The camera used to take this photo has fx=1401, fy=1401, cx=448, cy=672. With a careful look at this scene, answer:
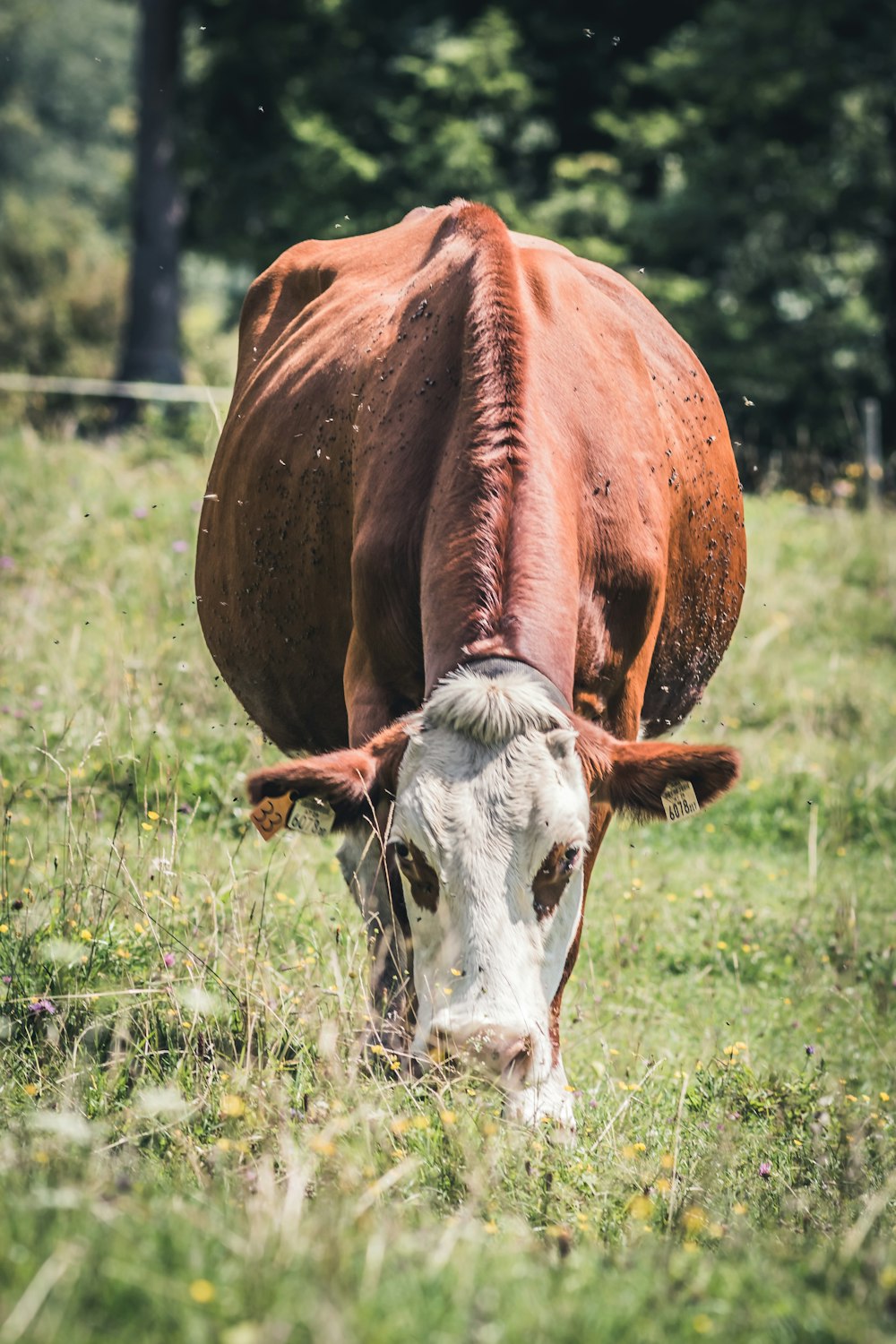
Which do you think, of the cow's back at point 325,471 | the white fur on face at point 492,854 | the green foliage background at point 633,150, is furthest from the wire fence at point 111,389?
the white fur on face at point 492,854

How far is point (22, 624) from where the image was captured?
7750mm

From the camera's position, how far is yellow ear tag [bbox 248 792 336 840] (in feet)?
10.8

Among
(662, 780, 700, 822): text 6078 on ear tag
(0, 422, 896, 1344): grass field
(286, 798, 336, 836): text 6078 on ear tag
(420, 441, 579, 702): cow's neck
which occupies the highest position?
(420, 441, 579, 702): cow's neck

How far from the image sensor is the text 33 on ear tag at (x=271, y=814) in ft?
10.8

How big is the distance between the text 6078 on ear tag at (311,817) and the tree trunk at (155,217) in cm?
1595

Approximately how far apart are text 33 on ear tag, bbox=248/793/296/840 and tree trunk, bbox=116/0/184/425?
630 inches

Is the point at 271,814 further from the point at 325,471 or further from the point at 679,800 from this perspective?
the point at 325,471

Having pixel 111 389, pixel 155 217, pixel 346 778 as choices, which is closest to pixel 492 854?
pixel 346 778

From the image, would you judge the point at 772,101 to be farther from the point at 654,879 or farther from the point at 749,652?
the point at 654,879

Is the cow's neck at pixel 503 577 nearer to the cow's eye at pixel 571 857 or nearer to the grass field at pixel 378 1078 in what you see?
the cow's eye at pixel 571 857

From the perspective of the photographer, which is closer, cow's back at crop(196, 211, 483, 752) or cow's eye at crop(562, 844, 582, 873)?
cow's eye at crop(562, 844, 582, 873)

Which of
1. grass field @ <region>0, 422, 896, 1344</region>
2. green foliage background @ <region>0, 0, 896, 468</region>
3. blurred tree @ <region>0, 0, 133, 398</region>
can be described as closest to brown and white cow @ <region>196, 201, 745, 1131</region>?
grass field @ <region>0, 422, 896, 1344</region>

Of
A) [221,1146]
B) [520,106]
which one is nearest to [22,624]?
[221,1146]

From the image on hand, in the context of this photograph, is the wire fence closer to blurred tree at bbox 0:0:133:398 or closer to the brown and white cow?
blurred tree at bbox 0:0:133:398
